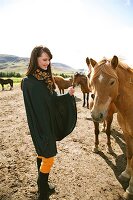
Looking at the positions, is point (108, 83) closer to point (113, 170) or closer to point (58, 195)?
point (58, 195)

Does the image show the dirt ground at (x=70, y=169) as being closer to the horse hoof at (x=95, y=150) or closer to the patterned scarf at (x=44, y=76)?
the horse hoof at (x=95, y=150)

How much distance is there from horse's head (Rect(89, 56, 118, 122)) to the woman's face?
74 centimetres

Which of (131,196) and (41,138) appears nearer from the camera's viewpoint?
(41,138)

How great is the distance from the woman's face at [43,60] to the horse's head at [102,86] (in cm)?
74

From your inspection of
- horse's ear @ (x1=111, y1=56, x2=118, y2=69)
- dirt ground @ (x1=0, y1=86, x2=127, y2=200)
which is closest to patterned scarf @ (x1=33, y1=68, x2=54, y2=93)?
horse's ear @ (x1=111, y1=56, x2=118, y2=69)

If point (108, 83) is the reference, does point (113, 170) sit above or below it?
below

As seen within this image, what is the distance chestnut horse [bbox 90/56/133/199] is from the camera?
131 inches

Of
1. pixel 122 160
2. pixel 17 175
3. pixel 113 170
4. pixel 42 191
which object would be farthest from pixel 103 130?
pixel 42 191

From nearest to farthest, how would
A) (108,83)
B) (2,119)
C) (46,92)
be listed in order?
(108,83), (46,92), (2,119)

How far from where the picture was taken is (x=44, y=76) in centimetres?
363

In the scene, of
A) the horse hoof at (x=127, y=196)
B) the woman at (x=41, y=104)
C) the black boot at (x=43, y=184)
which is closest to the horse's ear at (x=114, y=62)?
the woman at (x=41, y=104)

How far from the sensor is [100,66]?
11.2 ft

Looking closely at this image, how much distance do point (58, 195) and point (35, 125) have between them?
157 cm

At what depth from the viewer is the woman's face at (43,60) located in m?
3.53
